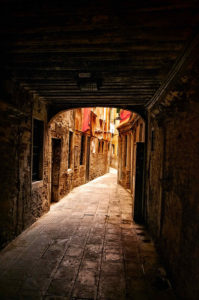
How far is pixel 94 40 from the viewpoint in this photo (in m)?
2.56

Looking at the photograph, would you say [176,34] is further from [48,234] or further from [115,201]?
[115,201]

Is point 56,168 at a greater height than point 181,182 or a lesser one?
lesser

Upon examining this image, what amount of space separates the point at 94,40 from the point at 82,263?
365 centimetres

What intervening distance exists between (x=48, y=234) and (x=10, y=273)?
158 centimetres

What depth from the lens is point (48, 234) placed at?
4.81 metres

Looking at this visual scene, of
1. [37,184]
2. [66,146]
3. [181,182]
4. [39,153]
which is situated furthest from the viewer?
[66,146]

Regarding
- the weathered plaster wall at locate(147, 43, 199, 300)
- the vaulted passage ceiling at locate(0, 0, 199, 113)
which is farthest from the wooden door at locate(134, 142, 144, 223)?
the vaulted passage ceiling at locate(0, 0, 199, 113)

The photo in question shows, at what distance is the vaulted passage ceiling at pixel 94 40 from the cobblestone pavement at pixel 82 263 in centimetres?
340

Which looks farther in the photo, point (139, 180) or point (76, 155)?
point (76, 155)

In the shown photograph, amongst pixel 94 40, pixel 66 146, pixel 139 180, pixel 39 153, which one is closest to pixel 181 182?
pixel 94 40

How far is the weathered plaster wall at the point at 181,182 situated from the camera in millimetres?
2305

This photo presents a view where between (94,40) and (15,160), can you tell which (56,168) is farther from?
(94,40)

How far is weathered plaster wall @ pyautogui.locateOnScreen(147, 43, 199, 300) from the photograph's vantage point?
7.56ft

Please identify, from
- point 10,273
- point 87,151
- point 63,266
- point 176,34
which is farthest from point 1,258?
point 87,151
